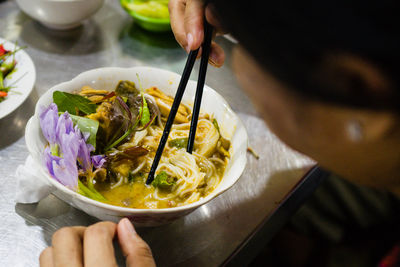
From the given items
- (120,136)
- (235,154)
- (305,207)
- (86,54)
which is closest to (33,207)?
(120,136)

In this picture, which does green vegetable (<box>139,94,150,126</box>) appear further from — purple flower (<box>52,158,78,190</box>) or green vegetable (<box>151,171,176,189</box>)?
purple flower (<box>52,158,78,190</box>)

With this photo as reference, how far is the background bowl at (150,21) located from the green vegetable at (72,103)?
105cm

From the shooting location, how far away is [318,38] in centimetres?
55

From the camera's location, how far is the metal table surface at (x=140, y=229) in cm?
151

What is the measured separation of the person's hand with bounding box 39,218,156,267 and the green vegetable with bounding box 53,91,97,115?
0.49 m

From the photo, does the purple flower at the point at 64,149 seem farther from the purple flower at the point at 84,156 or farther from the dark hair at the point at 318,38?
the dark hair at the point at 318,38

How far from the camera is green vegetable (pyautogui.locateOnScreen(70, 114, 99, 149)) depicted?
4.66 feet

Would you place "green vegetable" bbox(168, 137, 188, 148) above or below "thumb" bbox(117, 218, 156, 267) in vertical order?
below

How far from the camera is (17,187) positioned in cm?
152

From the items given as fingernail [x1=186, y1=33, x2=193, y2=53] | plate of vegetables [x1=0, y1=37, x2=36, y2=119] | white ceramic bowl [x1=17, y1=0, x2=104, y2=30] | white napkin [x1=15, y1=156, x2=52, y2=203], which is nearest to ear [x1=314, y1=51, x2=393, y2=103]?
fingernail [x1=186, y1=33, x2=193, y2=53]

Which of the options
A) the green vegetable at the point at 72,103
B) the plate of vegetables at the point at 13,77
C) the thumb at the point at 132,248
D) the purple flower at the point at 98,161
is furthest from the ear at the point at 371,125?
the plate of vegetables at the point at 13,77

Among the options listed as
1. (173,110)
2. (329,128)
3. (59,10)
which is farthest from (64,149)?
(59,10)

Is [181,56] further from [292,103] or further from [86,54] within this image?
[292,103]

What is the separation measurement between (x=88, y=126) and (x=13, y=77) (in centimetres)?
70
